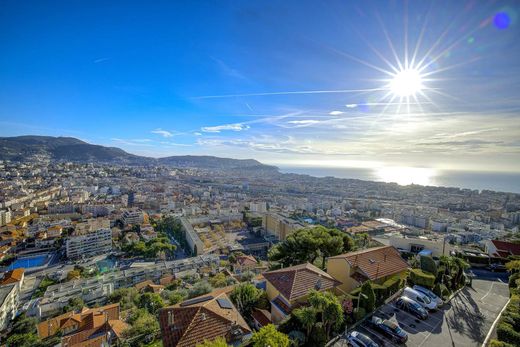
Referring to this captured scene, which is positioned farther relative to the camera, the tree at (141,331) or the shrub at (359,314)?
the tree at (141,331)

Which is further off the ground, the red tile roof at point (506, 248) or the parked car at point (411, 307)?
the red tile roof at point (506, 248)

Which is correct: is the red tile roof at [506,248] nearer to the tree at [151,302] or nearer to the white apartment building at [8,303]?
the tree at [151,302]

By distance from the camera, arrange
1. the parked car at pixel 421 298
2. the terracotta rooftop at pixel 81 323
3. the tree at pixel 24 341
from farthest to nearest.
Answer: the tree at pixel 24 341, the terracotta rooftop at pixel 81 323, the parked car at pixel 421 298

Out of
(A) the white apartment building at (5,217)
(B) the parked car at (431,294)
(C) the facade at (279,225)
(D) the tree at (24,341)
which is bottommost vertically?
(A) the white apartment building at (5,217)

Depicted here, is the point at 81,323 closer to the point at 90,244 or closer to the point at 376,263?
the point at 376,263

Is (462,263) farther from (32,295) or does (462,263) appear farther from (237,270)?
(32,295)

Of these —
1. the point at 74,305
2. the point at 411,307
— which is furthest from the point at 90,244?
the point at 411,307

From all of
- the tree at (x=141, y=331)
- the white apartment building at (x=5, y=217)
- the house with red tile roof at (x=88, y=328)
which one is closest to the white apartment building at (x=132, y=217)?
the white apartment building at (x=5, y=217)
